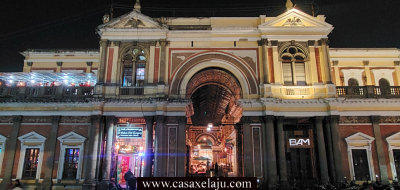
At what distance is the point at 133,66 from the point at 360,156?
1991cm

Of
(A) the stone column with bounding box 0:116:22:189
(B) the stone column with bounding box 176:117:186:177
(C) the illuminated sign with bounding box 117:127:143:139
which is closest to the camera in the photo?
(B) the stone column with bounding box 176:117:186:177

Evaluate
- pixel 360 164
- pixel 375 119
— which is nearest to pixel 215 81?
pixel 375 119

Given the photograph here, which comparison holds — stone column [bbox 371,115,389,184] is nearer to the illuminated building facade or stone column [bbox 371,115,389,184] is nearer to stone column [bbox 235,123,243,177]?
the illuminated building facade

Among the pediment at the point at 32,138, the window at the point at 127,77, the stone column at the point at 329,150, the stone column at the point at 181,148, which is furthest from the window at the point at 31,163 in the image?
the stone column at the point at 329,150

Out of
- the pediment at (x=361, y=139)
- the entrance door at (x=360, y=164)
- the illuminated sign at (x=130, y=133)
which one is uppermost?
the illuminated sign at (x=130, y=133)

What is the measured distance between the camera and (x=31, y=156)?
23609 millimetres

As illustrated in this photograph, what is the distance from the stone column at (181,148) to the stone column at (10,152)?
44.1ft

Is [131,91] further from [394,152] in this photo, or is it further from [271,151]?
[394,152]

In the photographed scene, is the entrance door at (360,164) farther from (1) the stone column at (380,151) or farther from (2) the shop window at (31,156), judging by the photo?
(2) the shop window at (31,156)

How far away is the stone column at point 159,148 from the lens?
21688 mm

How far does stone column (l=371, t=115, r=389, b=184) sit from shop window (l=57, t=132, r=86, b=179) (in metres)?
23.4

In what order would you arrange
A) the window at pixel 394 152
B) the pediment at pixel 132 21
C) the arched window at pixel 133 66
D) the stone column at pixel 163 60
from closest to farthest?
the window at pixel 394 152 → the stone column at pixel 163 60 → the arched window at pixel 133 66 → the pediment at pixel 132 21

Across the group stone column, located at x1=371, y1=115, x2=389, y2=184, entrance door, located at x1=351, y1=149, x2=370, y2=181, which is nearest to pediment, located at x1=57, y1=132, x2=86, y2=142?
entrance door, located at x1=351, y1=149, x2=370, y2=181

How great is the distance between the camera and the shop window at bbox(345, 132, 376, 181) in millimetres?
22484
